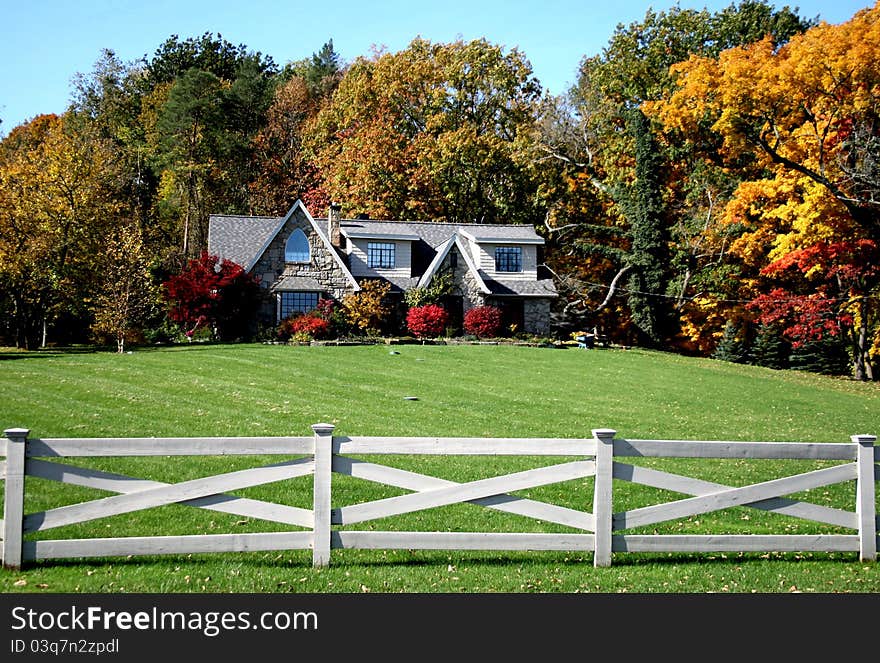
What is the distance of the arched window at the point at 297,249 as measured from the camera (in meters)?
39.8

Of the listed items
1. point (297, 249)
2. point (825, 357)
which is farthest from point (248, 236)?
point (825, 357)

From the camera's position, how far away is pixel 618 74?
4809 centimetres

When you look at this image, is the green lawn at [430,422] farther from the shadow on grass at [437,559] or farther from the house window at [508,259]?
the house window at [508,259]

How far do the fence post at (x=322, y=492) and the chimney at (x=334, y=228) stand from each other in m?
35.3

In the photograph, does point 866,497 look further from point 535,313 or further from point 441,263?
point 535,313

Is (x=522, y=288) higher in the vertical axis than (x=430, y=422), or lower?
higher

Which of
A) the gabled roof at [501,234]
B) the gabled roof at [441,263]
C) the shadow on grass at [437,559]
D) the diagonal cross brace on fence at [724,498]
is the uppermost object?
the gabled roof at [501,234]

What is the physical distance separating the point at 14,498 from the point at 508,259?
3655 cm

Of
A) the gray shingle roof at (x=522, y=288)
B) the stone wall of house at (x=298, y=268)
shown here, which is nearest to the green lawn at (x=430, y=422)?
the gray shingle roof at (x=522, y=288)

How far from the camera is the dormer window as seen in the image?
41.7 meters

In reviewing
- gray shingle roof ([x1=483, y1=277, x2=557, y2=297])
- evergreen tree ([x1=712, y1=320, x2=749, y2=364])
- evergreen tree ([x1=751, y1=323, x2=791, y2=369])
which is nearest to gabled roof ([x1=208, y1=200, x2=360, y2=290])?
gray shingle roof ([x1=483, y1=277, x2=557, y2=297])

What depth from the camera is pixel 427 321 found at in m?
38.2

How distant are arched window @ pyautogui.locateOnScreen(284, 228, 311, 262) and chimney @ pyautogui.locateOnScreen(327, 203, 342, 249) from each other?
2435 millimetres

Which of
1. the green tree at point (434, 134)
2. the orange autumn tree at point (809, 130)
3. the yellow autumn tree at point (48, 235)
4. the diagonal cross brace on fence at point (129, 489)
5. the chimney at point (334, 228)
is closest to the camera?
the diagonal cross brace on fence at point (129, 489)
